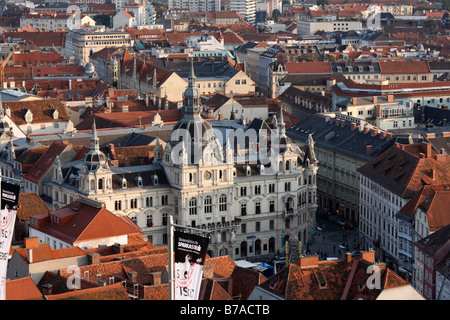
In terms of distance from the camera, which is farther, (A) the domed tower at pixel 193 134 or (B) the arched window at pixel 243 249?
(B) the arched window at pixel 243 249

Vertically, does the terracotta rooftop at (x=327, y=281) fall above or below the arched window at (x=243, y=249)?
above

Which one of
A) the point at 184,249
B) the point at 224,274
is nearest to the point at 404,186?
the point at 224,274

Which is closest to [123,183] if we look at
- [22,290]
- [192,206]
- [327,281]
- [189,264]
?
[192,206]

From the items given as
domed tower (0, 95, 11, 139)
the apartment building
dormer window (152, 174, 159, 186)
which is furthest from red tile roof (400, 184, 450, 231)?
domed tower (0, 95, 11, 139)

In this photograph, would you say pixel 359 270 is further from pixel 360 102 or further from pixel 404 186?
pixel 360 102

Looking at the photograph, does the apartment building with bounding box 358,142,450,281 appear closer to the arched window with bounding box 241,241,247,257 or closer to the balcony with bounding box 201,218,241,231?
the arched window with bounding box 241,241,247,257

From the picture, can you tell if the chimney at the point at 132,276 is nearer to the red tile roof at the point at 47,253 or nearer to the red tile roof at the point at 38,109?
the red tile roof at the point at 47,253

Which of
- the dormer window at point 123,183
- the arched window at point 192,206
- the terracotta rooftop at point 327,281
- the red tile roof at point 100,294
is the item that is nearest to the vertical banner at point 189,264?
the red tile roof at point 100,294
